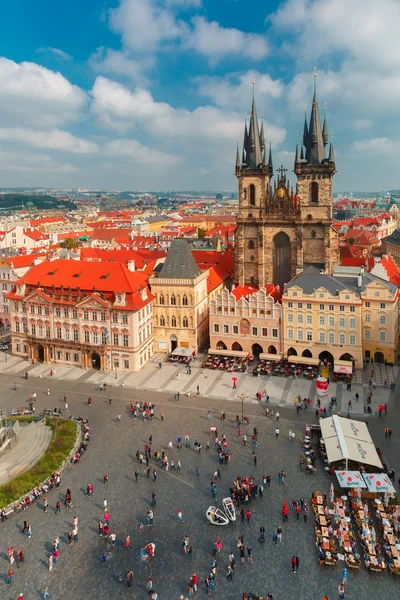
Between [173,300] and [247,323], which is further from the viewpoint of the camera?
[173,300]

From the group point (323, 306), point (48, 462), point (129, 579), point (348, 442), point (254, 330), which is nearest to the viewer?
point (129, 579)

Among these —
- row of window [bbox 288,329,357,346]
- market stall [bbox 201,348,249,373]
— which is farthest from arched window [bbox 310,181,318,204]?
market stall [bbox 201,348,249,373]

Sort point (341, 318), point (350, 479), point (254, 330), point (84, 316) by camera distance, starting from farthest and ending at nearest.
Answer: point (254, 330), point (84, 316), point (341, 318), point (350, 479)

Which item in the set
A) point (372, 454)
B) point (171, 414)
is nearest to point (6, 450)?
point (171, 414)

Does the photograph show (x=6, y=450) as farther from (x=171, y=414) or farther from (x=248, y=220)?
(x=248, y=220)

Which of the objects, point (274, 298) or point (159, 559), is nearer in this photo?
point (159, 559)

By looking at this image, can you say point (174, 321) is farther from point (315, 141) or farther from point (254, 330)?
point (315, 141)

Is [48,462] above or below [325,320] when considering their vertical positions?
below

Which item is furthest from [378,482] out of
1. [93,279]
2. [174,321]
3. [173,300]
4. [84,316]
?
[93,279]

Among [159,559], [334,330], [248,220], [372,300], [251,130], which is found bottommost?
[159,559]
